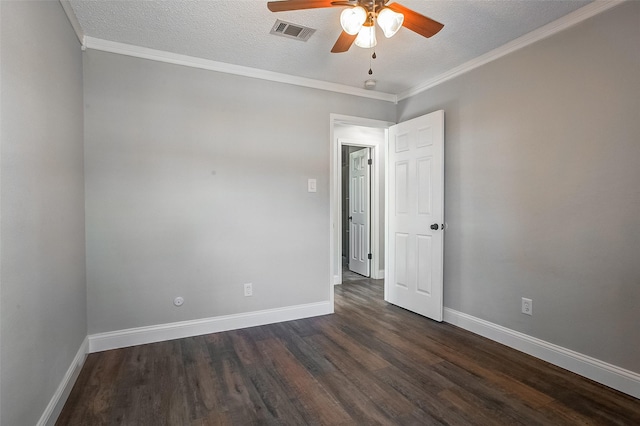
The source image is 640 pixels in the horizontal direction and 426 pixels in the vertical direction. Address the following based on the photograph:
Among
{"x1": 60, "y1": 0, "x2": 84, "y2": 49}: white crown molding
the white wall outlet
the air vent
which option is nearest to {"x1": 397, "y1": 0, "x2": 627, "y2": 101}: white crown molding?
the air vent

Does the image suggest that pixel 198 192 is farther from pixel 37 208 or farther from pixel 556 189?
pixel 556 189

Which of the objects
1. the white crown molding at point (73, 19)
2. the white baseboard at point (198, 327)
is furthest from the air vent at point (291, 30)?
the white baseboard at point (198, 327)

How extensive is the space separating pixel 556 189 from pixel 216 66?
307 cm

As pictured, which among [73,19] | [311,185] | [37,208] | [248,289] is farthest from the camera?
[311,185]

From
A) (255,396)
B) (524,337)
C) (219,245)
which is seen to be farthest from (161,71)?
(524,337)

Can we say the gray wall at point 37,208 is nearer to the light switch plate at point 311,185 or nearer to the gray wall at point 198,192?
the gray wall at point 198,192

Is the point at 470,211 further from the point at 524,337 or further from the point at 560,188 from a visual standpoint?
the point at 524,337

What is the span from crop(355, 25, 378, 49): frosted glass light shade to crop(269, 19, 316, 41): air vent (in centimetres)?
62

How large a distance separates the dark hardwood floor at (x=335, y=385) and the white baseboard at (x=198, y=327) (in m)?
0.08

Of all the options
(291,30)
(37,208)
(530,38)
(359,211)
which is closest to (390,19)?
(291,30)

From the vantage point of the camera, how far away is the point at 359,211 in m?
5.41

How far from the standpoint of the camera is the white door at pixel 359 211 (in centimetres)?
520

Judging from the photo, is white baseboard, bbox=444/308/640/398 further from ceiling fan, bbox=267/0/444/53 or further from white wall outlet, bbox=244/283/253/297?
ceiling fan, bbox=267/0/444/53

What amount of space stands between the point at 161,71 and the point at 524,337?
3835 millimetres
